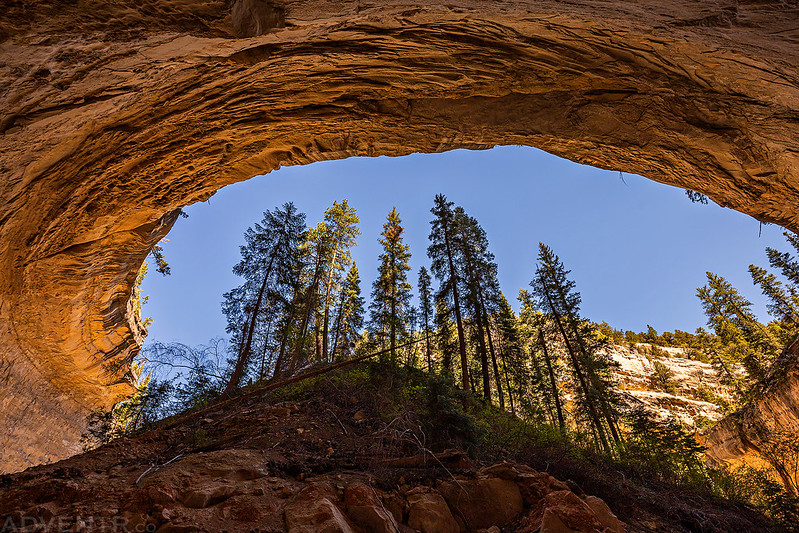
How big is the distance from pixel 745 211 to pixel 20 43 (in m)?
12.5

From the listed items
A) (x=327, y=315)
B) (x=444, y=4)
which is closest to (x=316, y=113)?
(x=444, y=4)

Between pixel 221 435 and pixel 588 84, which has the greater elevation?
pixel 588 84

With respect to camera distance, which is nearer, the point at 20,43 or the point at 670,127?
the point at 20,43

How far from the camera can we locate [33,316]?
9.27 metres

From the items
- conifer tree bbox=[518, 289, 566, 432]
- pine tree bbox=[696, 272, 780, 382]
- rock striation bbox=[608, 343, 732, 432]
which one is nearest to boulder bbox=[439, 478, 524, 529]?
conifer tree bbox=[518, 289, 566, 432]

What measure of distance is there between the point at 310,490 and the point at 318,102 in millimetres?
7535

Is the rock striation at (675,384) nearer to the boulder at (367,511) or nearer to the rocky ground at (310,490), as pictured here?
the rocky ground at (310,490)

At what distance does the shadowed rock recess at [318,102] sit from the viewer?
4.02 metres

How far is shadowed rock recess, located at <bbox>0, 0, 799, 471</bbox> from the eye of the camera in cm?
402

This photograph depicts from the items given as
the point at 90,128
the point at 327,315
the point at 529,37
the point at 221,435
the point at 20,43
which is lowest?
the point at 221,435

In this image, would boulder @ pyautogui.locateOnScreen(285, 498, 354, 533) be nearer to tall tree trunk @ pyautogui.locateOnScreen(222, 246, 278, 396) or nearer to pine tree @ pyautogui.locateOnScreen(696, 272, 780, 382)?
tall tree trunk @ pyautogui.locateOnScreen(222, 246, 278, 396)

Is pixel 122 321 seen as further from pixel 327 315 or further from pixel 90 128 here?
pixel 327 315

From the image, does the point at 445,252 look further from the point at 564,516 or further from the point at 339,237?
the point at 564,516

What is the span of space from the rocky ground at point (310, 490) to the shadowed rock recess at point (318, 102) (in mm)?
5166
